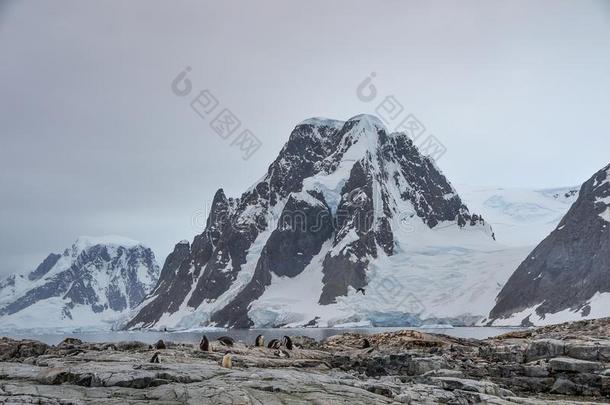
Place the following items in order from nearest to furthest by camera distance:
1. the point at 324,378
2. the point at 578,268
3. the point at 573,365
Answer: the point at 324,378
the point at 573,365
the point at 578,268

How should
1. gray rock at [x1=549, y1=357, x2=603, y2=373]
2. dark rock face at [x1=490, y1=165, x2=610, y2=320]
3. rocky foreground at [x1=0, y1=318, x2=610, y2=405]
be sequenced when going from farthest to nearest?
dark rock face at [x1=490, y1=165, x2=610, y2=320]
gray rock at [x1=549, y1=357, x2=603, y2=373]
rocky foreground at [x1=0, y1=318, x2=610, y2=405]

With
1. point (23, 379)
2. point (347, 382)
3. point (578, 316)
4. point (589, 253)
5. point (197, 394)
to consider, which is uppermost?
point (23, 379)

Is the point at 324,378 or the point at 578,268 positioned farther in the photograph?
the point at 578,268

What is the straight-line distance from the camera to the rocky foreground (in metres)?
18.9

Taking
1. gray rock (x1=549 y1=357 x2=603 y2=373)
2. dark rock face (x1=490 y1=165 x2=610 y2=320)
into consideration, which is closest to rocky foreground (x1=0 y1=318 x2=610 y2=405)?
gray rock (x1=549 y1=357 x2=603 y2=373)

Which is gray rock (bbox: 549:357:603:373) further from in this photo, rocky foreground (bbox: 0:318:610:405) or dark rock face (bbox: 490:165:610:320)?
dark rock face (bbox: 490:165:610:320)

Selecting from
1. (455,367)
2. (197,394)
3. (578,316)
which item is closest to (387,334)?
(455,367)

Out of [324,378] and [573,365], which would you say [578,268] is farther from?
[324,378]

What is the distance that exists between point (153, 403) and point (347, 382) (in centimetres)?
774

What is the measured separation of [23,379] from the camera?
22234mm

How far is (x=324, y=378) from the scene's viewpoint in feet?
75.1

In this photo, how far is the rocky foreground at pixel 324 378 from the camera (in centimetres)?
1889

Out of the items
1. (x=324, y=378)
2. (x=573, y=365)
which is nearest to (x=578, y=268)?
(x=573, y=365)

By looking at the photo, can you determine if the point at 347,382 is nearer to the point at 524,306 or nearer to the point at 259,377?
the point at 259,377
